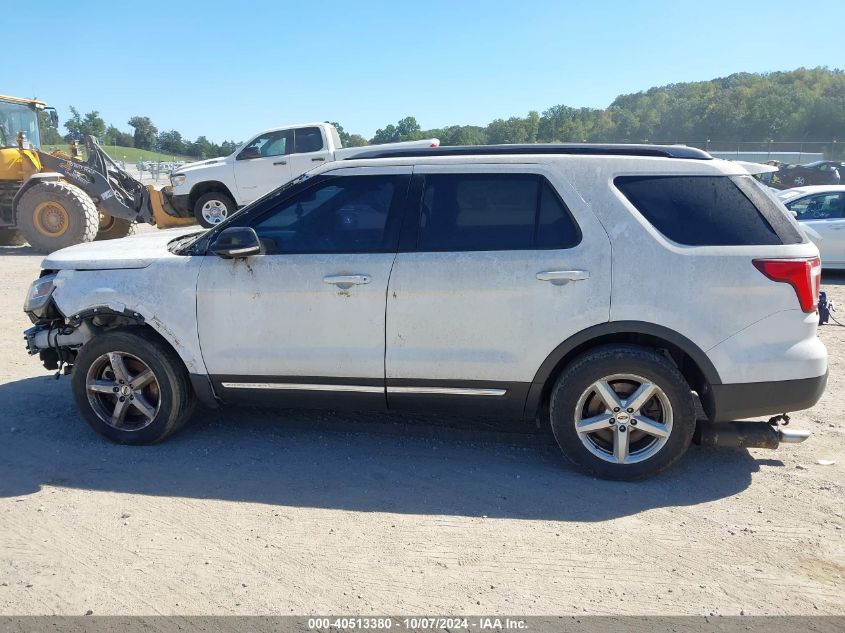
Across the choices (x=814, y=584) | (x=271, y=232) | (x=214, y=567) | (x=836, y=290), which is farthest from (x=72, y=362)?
(x=836, y=290)

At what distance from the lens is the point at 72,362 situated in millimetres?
4848

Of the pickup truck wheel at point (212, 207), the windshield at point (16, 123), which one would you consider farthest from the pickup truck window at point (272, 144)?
the windshield at point (16, 123)

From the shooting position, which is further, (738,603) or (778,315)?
(778,315)

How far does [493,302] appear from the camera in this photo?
157 inches

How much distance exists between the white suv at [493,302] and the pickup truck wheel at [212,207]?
33.5ft

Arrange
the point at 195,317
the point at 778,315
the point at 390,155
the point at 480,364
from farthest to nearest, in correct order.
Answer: the point at 390,155 < the point at 195,317 < the point at 480,364 < the point at 778,315

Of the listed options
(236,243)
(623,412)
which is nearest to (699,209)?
(623,412)

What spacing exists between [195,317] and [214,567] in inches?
66.3

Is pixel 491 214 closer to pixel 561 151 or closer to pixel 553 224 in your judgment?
pixel 553 224

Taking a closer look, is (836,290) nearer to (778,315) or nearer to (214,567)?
(778,315)

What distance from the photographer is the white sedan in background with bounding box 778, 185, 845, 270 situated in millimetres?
10391

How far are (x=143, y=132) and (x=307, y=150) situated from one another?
247 ft

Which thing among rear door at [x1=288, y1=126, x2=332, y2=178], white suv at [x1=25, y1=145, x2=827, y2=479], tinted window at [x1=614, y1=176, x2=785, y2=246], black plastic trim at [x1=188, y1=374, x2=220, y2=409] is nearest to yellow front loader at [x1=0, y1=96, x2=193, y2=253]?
rear door at [x1=288, y1=126, x2=332, y2=178]

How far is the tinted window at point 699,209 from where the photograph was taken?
3.83 metres
